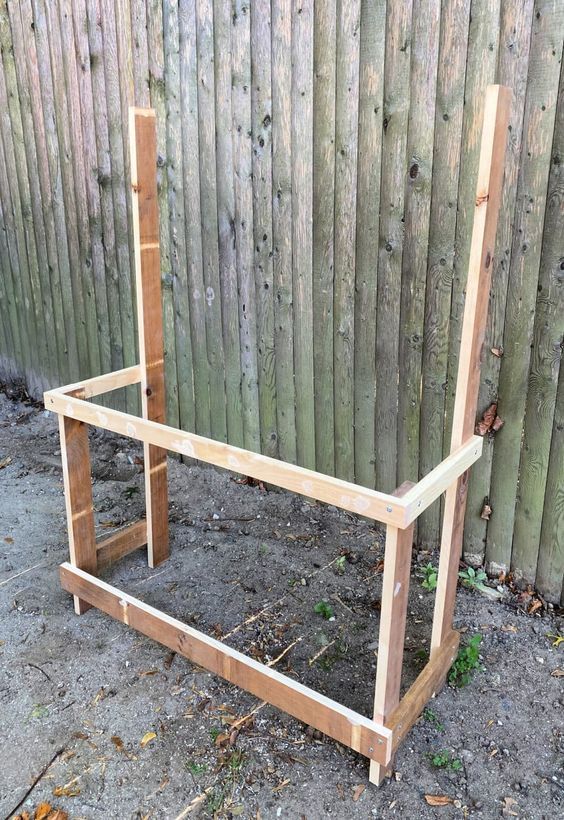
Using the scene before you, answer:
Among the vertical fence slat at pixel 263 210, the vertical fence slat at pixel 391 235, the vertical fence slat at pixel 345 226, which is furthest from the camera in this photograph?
the vertical fence slat at pixel 263 210

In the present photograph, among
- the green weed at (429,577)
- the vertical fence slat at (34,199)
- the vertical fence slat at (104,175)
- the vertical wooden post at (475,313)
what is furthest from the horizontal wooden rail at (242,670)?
the vertical fence slat at (34,199)

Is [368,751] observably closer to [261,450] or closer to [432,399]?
[432,399]

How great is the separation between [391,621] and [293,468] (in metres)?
0.52

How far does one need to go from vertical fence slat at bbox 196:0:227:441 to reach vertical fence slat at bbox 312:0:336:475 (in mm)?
694

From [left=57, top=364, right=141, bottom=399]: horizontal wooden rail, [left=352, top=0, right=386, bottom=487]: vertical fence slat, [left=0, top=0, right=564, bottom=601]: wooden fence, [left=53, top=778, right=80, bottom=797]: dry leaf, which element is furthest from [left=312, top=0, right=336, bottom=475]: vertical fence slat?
[left=53, top=778, right=80, bottom=797]: dry leaf

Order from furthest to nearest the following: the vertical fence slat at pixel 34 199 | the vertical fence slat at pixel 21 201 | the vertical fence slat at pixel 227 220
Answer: the vertical fence slat at pixel 21 201 → the vertical fence slat at pixel 34 199 → the vertical fence slat at pixel 227 220

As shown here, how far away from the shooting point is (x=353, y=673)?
2.44 m

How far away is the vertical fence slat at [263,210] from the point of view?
319 cm

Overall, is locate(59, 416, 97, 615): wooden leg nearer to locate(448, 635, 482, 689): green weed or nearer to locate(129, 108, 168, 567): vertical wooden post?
locate(129, 108, 168, 567): vertical wooden post

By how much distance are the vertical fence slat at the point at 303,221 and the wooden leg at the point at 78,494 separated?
1.23m

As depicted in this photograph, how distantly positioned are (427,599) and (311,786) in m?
1.10

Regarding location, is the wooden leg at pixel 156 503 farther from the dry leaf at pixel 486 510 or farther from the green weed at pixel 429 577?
the dry leaf at pixel 486 510

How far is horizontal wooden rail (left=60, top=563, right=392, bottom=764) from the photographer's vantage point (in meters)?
1.97

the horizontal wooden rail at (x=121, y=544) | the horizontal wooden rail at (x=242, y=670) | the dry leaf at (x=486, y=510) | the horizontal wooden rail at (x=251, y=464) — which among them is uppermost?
the horizontal wooden rail at (x=251, y=464)
